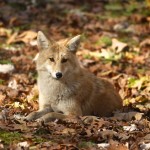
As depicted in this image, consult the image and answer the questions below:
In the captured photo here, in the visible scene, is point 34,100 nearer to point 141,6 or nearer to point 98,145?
point 98,145

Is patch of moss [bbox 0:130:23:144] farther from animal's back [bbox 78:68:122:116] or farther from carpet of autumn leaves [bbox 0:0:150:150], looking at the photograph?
animal's back [bbox 78:68:122:116]

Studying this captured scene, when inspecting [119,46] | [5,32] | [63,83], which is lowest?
[63,83]

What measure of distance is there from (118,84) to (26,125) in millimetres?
4163

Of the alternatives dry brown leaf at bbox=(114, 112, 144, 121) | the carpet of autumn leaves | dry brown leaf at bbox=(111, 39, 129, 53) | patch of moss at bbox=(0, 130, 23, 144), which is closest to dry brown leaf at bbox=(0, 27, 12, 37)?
the carpet of autumn leaves

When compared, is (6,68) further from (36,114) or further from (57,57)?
(36,114)

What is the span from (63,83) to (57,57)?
52 centimetres

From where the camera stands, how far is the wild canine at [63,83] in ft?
29.8

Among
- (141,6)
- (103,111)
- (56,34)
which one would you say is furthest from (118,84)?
(141,6)

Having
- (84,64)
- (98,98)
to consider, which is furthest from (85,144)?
(84,64)

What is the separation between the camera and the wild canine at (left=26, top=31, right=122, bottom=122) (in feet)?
29.8

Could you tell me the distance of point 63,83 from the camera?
9312mm

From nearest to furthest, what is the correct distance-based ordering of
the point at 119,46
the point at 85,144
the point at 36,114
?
the point at 85,144, the point at 36,114, the point at 119,46

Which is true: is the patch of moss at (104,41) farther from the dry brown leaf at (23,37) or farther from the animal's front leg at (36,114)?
the animal's front leg at (36,114)

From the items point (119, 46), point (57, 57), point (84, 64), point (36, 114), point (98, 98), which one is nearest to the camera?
point (36, 114)
